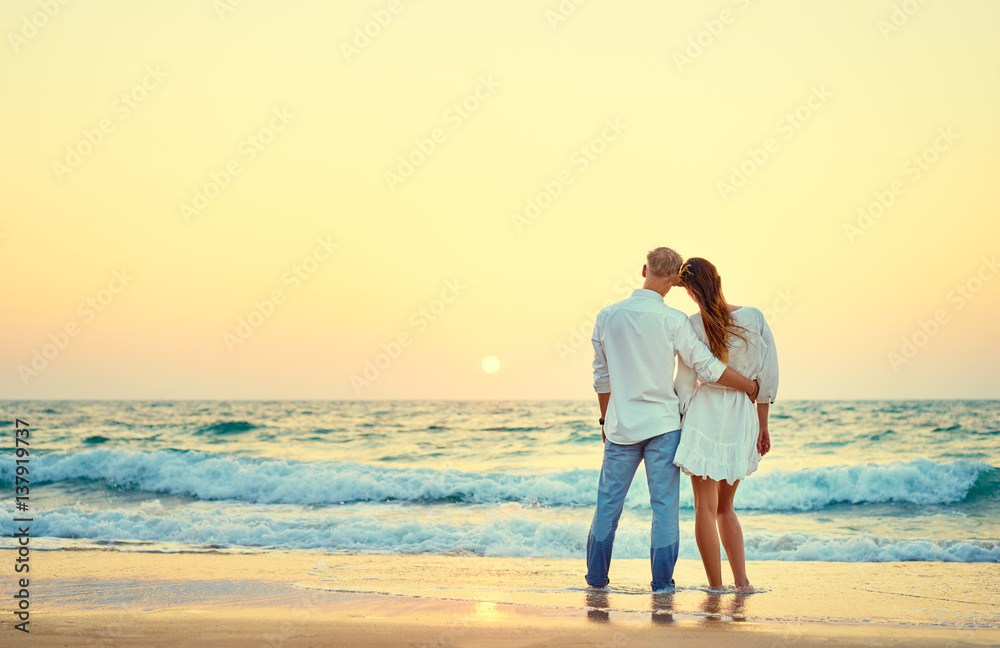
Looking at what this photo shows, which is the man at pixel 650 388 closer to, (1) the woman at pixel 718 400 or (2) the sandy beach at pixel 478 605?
(1) the woman at pixel 718 400

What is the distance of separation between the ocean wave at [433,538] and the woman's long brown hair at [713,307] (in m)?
3.14

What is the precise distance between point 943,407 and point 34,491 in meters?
22.8

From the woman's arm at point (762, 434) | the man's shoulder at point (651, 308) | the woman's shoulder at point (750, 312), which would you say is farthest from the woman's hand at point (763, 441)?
the man's shoulder at point (651, 308)

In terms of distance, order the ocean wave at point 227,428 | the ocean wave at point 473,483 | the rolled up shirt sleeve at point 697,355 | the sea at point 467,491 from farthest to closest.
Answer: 1. the ocean wave at point 227,428
2. the ocean wave at point 473,483
3. the sea at point 467,491
4. the rolled up shirt sleeve at point 697,355

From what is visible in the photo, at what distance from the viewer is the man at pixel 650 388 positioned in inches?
161

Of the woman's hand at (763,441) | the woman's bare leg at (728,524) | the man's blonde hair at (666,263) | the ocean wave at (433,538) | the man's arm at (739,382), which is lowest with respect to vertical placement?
the ocean wave at (433,538)

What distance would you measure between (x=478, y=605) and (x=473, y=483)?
672cm

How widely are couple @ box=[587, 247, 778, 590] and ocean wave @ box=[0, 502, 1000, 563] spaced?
2.68 m

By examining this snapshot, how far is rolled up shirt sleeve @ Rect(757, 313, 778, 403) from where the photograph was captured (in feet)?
13.6

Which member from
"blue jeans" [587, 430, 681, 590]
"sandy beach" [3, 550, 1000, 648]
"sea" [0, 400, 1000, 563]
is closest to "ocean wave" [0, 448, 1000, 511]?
"sea" [0, 400, 1000, 563]

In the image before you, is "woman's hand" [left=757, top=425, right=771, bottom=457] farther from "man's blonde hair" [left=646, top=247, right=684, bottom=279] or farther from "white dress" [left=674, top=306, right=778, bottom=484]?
"man's blonde hair" [left=646, top=247, right=684, bottom=279]

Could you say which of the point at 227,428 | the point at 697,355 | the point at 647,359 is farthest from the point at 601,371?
the point at 227,428

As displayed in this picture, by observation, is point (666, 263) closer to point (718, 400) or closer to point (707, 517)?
point (718, 400)

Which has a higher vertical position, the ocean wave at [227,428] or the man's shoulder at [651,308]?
the man's shoulder at [651,308]
